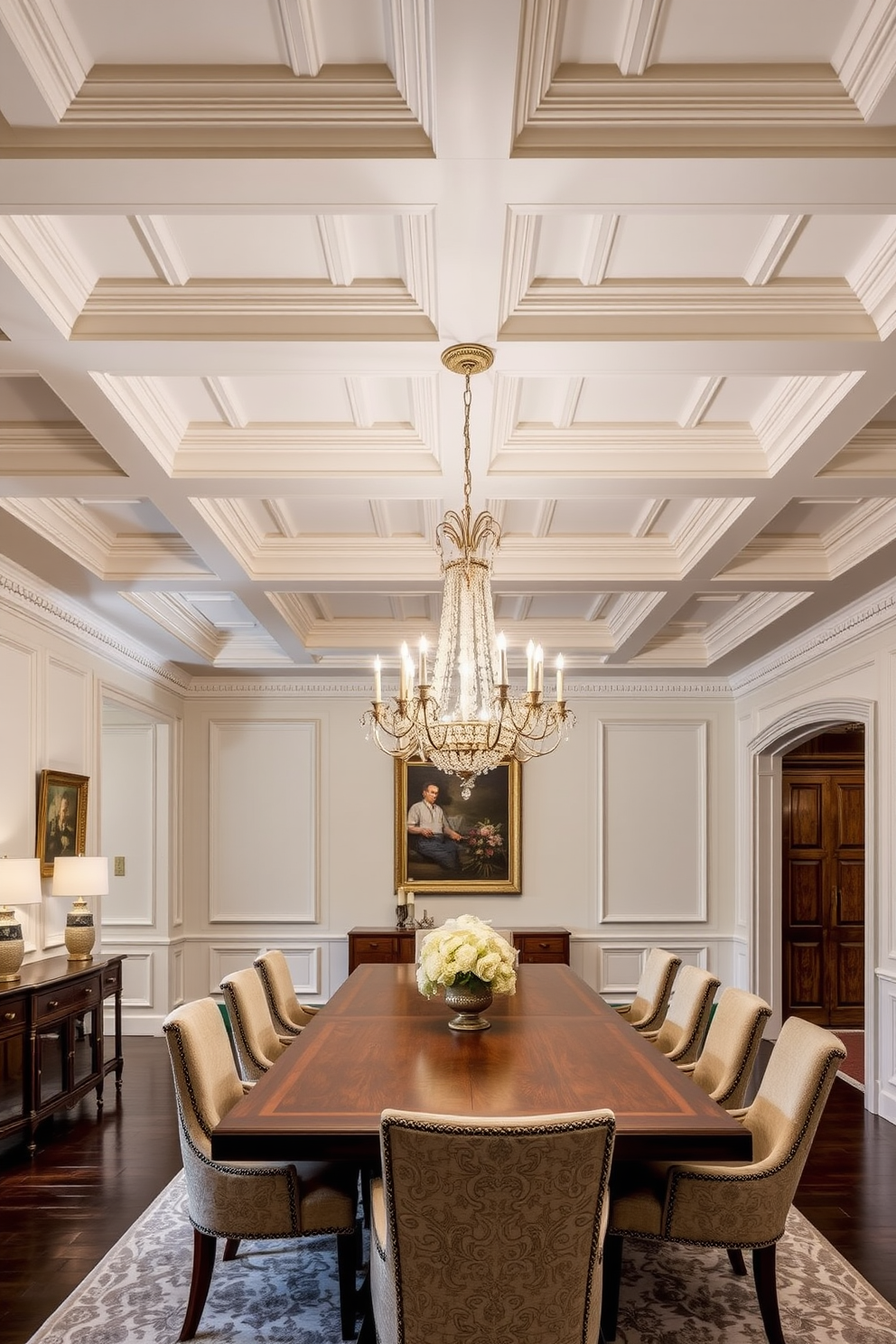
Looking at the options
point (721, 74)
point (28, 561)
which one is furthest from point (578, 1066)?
point (28, 561)

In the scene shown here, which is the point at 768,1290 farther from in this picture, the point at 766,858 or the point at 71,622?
the point at 766,858

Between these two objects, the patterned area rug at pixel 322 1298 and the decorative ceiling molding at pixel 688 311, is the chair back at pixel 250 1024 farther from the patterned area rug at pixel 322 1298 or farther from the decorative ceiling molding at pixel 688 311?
the decorative ceiling molding at pixel 688 311

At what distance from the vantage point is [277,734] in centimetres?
866

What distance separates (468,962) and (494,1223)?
54.3 inches

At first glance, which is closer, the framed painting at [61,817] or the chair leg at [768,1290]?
the chair leg at [768,1290]

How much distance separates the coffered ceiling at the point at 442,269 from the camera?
76.9 inches

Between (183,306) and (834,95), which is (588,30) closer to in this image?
(834,95)

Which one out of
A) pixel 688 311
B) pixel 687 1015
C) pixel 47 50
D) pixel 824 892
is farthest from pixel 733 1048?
pixel 824 892

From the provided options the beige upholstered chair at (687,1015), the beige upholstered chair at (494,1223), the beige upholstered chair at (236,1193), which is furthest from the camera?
the beige upholstered chair at (687,1015)

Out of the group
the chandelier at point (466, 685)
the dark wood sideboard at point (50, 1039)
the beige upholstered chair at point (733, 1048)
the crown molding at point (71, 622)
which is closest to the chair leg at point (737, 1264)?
the beige upholstered chair at point (733, 1048)

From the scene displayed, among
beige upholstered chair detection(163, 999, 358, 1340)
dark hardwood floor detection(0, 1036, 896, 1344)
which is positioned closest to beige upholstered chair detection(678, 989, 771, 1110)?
dark hardwood floor detection(0, 1036, 896, 1344)

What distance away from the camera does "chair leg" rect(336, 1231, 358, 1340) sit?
3.00 meters

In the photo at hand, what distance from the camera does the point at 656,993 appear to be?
481cm

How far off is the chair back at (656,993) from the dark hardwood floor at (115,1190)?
897 mm
